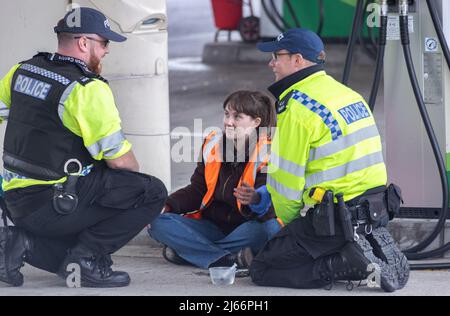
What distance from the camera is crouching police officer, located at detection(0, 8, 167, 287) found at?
560 cm

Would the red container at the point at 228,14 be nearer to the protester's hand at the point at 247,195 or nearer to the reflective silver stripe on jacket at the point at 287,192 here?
the protester's hand at the point at 247,195

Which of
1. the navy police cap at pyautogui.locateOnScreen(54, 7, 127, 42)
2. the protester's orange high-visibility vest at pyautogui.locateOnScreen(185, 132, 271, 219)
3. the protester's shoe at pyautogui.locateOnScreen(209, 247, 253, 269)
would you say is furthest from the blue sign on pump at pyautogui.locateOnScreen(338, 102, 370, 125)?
the navy police cap at pyautogui.locateOnScreen(54, 7, 127, 42)

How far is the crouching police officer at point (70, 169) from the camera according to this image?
18.4 ft

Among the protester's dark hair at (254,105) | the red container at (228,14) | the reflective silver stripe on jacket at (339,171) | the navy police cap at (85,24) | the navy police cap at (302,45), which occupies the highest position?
the navy police cap at (85,24)

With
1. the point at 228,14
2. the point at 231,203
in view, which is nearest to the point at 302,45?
the point at 231,203

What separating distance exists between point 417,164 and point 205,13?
495 inches

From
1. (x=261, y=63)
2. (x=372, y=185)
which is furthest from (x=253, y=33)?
(x=372, y=185)

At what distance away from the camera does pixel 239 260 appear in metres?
6.27

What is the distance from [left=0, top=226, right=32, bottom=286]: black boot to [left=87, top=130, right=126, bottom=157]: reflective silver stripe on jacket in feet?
1.92

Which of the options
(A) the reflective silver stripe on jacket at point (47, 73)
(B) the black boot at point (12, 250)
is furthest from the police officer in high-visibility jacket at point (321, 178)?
(B) the black boot at point (12, 250)

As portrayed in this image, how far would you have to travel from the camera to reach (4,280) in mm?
5836

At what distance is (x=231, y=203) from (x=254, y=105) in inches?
22.4

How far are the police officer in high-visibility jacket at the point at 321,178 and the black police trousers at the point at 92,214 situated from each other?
2.17 ft

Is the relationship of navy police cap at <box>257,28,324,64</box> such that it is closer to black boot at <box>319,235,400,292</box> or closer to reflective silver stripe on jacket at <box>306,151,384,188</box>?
reflective silver stripe on jacket at <box>306,151,384,188</box>
